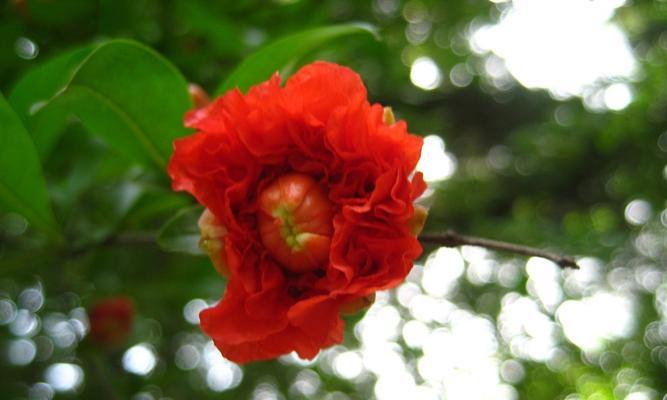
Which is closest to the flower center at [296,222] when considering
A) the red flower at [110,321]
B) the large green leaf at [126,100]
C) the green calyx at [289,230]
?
the green calyx at [289,230]

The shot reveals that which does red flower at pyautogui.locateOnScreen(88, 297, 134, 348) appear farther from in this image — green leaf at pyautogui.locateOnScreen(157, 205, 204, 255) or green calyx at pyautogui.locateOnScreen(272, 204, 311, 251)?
green calyx at pyautogui.locateOnScreen(272, 204, 311, 251)

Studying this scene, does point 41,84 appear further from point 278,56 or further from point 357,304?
point 357,304

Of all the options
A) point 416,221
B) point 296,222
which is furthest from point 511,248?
point 296,222

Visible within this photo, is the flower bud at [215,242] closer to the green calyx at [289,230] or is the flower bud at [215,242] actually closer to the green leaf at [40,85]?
the green calyx at [289,230]

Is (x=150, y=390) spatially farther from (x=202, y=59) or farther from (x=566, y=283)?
(x=566, y=283)

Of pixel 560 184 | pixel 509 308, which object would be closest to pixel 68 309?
pixel 509 308
